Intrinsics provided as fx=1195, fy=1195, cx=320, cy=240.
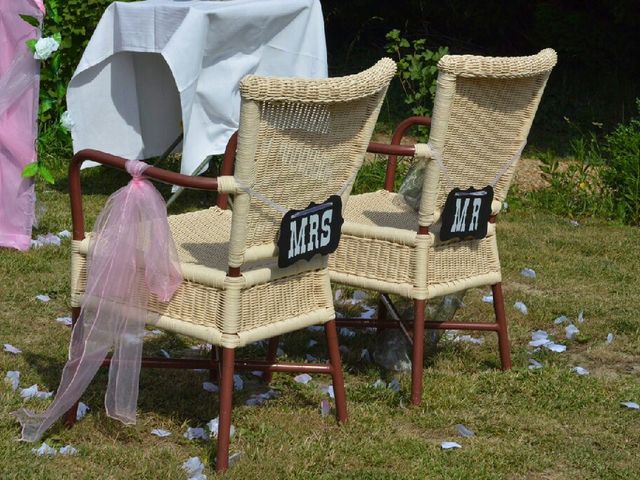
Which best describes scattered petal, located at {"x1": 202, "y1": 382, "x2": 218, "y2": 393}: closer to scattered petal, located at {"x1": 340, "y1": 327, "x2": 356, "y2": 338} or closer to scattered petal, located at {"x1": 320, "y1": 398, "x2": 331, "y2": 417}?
scattered petal, located at {"x1": 320, "y1": 398, "x2": 331, "y2": 417}

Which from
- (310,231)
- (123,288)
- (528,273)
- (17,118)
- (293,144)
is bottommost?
(528,273)

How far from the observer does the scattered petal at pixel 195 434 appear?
3.55m

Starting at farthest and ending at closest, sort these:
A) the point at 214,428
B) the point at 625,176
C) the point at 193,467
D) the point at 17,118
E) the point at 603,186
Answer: the point at 603,186
the point at 625,176
the point at 17,118
the point at 214,428
the point at 193,467

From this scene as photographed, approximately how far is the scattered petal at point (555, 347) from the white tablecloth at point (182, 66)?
6.79 ft

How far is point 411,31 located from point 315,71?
13.6 feet

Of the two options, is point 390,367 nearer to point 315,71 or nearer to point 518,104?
point 518,104

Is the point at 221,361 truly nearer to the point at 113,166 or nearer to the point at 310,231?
the point at 310,231

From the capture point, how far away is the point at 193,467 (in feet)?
10.8

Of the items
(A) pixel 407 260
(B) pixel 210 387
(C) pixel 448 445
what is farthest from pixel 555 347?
(B) pixel 210 387

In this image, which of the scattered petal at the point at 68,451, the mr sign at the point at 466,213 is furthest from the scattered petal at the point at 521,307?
the scattered petal at the point at 68,451

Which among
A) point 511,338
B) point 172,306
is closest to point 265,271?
point 172,306

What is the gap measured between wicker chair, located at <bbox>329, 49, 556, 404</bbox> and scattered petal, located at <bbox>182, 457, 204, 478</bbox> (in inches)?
33.5

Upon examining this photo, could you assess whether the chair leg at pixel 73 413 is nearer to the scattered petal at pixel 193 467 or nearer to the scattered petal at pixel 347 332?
the scattered petal at pixel 193 467

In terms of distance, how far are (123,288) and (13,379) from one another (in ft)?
2.55
